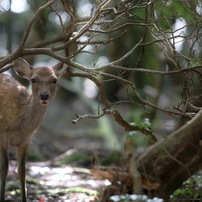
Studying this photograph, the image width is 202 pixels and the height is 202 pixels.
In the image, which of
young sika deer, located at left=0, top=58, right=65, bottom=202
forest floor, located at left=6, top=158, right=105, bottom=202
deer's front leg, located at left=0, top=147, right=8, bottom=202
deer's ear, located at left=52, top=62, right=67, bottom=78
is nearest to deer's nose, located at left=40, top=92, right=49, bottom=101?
young sika deer, located at left=0, top=58, right=65, bottom=202

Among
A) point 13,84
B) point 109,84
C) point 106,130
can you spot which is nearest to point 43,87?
point 13,84

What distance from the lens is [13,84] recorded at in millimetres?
7793

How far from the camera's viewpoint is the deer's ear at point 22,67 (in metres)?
7.21

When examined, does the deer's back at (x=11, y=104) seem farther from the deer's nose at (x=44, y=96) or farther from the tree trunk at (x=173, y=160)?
the tree trunk at (x=173, y=160)

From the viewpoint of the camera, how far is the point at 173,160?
502 cm

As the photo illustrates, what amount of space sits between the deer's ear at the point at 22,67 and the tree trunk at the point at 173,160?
2744mm

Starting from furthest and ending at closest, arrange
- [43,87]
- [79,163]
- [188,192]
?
1. [79,163]
2. [43,87]
3. [188,192]

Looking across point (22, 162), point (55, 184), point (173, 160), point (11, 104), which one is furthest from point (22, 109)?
point (173, 160)

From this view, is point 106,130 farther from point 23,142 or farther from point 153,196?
point 153,196

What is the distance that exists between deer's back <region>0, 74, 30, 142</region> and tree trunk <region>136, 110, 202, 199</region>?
110 inches

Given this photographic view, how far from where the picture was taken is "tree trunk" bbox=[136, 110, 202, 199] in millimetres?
5031

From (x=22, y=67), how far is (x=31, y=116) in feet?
2.22

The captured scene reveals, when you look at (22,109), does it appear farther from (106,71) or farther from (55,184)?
(106,71)

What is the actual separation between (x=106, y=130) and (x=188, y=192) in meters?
8.44
